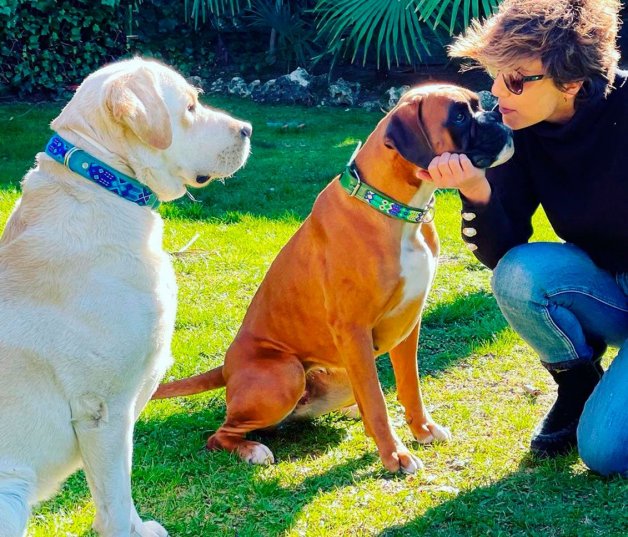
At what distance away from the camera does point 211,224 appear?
624cm

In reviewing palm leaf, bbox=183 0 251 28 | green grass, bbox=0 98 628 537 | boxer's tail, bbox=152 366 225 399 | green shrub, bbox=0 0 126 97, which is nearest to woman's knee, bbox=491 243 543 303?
green grass, bbox=0 98 628 537

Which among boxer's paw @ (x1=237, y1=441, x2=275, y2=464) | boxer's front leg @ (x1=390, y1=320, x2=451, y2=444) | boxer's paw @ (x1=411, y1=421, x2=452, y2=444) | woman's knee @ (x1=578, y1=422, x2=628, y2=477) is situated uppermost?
woman's knee @ (x1=578, y1=422, x2=628, y2=477)

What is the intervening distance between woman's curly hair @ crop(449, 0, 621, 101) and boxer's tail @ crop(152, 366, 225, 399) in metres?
1.74

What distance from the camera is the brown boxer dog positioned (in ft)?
10.5

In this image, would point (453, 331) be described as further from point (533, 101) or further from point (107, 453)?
point (107, 453)

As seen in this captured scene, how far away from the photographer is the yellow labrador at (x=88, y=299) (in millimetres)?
2418

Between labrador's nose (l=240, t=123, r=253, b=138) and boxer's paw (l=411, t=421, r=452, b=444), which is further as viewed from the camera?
boxer's paw (l=411, t=421, r=452, b=444)

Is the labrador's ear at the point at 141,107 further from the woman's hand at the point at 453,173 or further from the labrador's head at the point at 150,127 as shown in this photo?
the woman's hand at the point at 453,173

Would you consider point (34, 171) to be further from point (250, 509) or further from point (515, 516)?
point (515, 516)

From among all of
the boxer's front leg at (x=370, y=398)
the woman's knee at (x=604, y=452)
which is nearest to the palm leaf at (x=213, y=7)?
the boxer's front leg at (x=370, y=398)

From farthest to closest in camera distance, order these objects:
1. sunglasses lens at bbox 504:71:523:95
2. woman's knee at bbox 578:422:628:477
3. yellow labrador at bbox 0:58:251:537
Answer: sunglasses lens at bbox 504:71:523:95
woman's knee at bbox 578:422:628:477
yellow labrador at bbox 0:58:251:537

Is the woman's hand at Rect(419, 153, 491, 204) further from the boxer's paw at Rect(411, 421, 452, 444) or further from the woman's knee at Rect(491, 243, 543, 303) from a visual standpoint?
the boxer's paw at Rect(411, 421, 452, 444)

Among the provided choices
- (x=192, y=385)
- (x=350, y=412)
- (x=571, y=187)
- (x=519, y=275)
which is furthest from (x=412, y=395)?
(x=571, y=187)

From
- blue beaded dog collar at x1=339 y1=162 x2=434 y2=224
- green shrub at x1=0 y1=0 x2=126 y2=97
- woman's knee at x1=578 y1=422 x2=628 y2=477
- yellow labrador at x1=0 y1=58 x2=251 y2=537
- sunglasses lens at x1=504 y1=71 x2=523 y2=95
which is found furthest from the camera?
green shrub at x1=0 y1=0 x2=126 y2=97
